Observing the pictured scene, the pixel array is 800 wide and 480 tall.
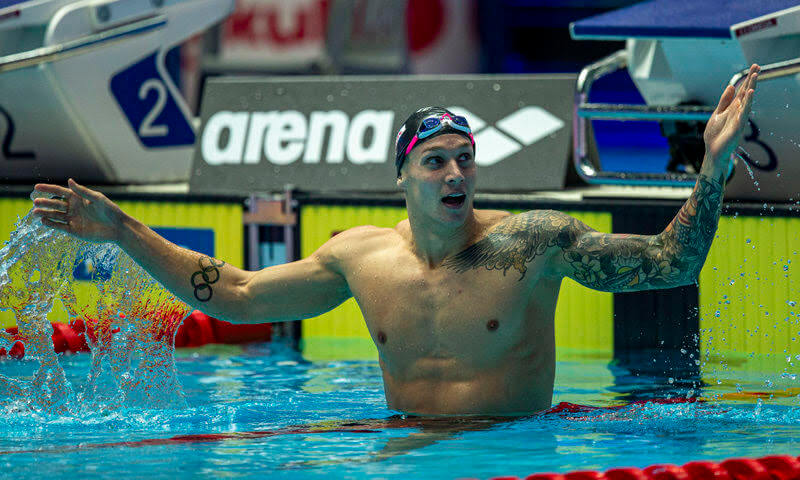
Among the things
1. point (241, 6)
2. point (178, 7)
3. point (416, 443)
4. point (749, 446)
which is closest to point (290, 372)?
point (416, 443)

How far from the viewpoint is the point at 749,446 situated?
3.73m

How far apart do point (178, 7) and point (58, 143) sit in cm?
106

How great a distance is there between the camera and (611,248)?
371cm

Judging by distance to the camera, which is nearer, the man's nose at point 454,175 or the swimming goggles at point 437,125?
the man's nose at point 454,175

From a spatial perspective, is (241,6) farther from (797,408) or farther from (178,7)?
(797,408)

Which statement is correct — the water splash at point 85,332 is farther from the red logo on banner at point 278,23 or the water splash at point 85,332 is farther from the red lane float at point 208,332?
the red logo on banner at point 278,23

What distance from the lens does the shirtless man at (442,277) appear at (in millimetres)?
3777

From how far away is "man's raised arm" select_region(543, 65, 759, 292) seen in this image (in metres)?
3.43

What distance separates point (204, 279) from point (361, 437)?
27.6 inches

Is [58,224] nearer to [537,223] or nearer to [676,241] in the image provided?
[537,223]

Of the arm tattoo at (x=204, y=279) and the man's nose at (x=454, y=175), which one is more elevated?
the man's nose at (x=454, y=175)

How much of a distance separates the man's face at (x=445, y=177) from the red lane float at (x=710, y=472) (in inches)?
33.2

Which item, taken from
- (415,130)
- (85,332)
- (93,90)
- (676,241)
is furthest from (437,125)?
(93,90)

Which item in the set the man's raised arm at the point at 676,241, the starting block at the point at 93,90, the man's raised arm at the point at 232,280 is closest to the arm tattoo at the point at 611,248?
the man's raised arm at the point at 676,241
